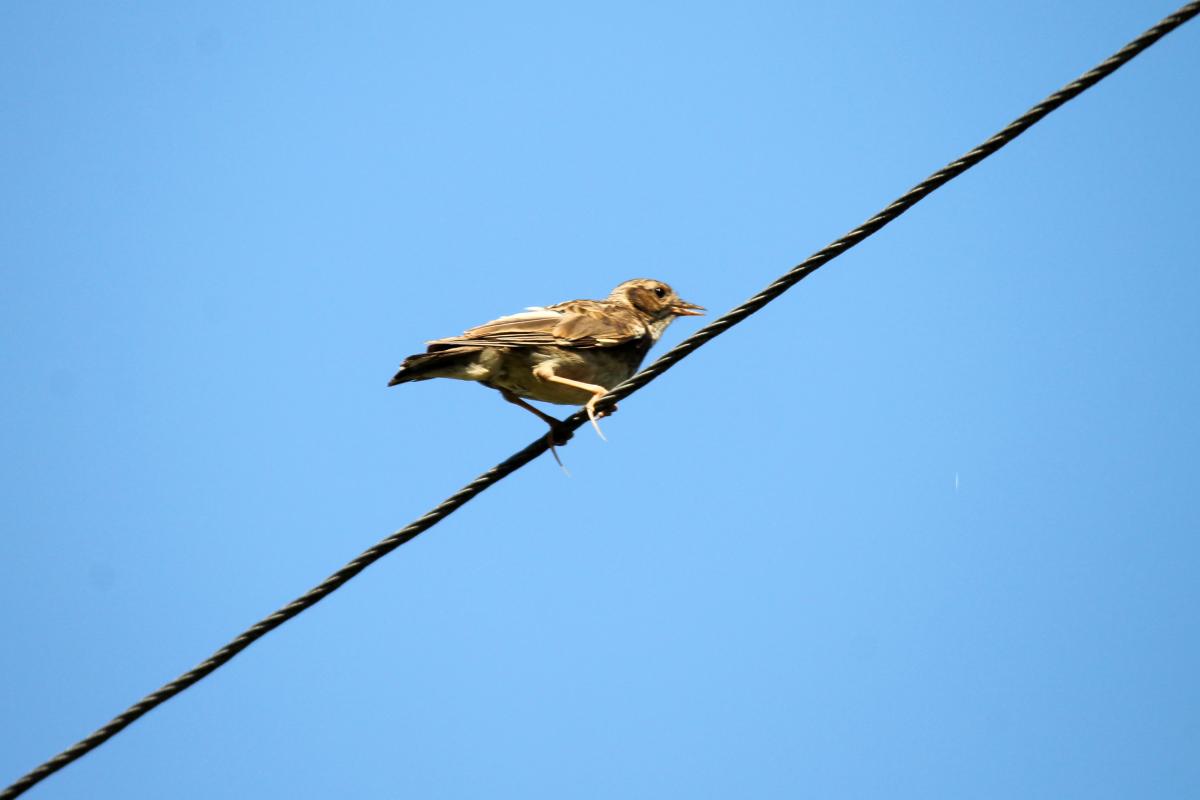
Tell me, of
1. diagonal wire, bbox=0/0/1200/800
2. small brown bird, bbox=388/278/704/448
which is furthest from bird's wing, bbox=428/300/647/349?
diagonal wire, bbox=0/0/1200/800

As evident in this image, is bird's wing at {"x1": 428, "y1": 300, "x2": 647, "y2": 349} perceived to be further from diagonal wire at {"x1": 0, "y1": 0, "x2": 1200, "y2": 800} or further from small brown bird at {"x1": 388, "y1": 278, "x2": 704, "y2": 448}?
diagonal wire at {"x1": 0, "y1": 0, "x2": 1200, "y2": 800}

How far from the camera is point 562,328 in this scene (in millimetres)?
8258

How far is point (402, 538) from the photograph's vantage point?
5.42m

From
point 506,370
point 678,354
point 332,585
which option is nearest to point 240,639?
point 332,585

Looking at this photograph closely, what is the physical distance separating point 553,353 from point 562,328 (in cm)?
22

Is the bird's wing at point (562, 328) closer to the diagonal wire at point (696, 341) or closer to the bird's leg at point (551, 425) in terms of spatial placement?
the bird's leg at point (551, 425)

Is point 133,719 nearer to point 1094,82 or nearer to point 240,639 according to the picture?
point 240,639

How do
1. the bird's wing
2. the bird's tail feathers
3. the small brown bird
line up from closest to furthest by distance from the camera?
the bird's tail feathers
the small brown bird
the bird's wing

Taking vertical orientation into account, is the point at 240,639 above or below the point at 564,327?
below

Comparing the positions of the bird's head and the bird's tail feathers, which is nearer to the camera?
the bird's tail feathers

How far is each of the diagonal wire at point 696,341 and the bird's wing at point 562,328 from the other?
2058 mm

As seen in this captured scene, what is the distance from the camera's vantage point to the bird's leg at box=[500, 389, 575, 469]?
775 cm

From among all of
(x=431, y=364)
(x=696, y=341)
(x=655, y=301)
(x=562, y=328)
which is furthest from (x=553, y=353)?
(x=696, y=341)

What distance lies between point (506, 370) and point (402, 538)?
2828 mm
